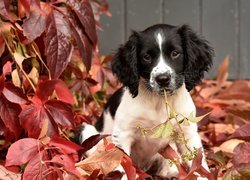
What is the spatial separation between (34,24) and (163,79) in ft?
2.33

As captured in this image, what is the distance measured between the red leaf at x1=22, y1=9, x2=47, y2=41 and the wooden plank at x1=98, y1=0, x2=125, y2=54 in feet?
10.0

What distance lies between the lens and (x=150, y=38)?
10.4 feet

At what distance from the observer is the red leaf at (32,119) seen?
8.12 ft

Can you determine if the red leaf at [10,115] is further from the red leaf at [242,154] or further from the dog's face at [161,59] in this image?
the red leaf at [242,154]

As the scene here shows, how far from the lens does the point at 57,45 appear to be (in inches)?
103

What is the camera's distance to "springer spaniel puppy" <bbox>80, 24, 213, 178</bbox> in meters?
3.13

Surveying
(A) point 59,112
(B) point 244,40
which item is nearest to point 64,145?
(A) point 59,112

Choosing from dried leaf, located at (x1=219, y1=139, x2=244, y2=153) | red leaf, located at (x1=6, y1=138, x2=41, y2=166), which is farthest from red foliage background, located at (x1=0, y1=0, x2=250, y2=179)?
dried leaf, located at (x1=219, y1=139, x2=244, y2=153)

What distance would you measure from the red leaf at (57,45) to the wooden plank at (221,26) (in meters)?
3.22

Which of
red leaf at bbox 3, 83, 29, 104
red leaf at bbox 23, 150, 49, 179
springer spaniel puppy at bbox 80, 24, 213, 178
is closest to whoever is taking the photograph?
red leaf at bbox 23, 150, 49, 179

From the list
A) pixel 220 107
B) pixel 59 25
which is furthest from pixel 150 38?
pixel 220 107

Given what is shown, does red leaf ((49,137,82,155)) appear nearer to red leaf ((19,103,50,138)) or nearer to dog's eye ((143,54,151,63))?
red leaf ((19,103,50,138))

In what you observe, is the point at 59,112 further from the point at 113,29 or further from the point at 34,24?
the point at 113,29

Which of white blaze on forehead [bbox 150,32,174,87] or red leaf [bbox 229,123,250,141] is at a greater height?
white blaze on forehead [bbox 150,32,174,87]
